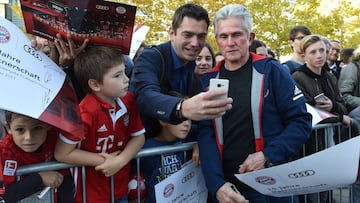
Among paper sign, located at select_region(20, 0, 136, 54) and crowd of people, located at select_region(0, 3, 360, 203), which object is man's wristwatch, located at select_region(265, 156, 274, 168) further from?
paper sign, located at select_region(20, 0, 136, 54)

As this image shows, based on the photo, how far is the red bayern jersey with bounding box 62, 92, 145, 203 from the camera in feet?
8.03

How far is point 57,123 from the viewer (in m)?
2.04

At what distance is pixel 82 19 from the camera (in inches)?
89.4

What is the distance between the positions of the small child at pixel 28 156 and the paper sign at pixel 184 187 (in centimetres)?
54

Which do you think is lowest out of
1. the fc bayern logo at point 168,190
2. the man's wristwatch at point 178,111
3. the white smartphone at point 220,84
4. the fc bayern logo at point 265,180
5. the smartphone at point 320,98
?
the fc bayern logo at point 168,190

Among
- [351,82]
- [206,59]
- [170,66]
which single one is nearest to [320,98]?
[206,59]

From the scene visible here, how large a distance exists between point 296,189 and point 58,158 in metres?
1.41

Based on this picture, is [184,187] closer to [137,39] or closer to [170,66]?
[170,66]

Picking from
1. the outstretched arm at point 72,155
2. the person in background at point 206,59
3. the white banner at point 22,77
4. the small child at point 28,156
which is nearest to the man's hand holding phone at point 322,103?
the person in background at point 206,59

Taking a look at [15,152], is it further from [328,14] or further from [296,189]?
[328,14]

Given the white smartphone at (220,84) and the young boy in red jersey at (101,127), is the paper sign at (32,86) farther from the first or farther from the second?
the white smartphone at (220,84)

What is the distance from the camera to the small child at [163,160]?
2.83 metres

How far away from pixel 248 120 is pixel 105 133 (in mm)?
893

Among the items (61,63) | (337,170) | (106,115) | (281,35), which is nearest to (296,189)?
(337,170)
